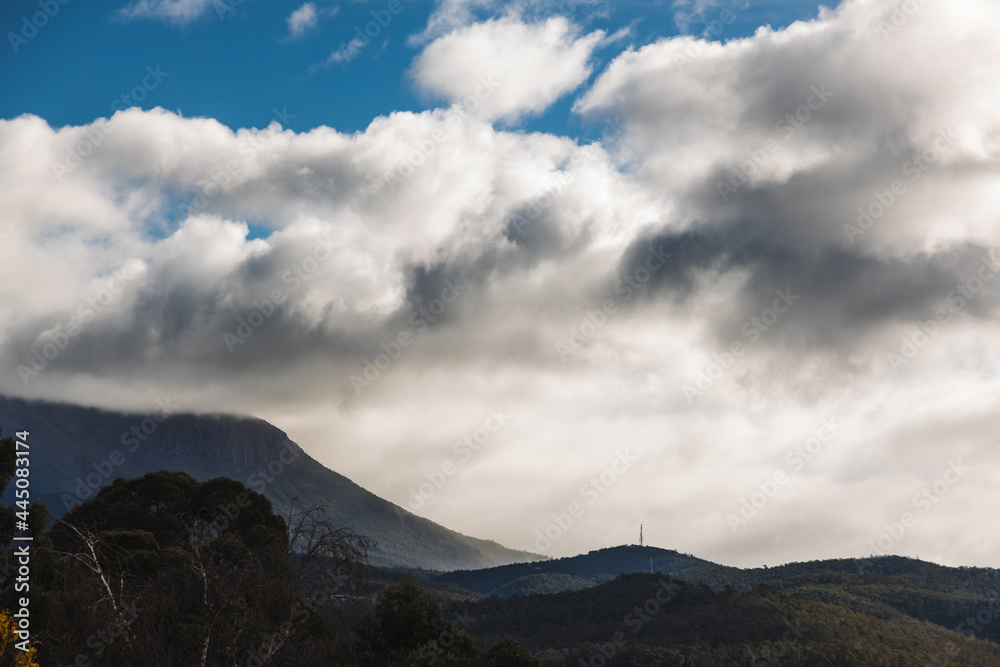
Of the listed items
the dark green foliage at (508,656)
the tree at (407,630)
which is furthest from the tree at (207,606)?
the dark green foliage at (508,656)

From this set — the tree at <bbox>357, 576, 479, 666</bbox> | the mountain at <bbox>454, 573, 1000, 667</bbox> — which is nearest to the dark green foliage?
the tree at <bbox>357, 576, 479, 666</bbox>

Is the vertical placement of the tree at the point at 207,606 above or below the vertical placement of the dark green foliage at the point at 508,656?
above

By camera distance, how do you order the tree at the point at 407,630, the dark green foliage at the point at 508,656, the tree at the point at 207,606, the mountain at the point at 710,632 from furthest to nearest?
the mountain at the point at 710,632 < the tree at the point at 407,630 < the dark green foliage at the point at 508,656 < the tree at the point at 207,606

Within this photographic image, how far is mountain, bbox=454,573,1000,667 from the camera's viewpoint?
5856 inches

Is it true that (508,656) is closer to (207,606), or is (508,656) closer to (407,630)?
(407,630)

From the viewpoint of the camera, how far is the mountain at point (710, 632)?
148750 mm

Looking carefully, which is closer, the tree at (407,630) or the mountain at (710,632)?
the tree at (407,630)

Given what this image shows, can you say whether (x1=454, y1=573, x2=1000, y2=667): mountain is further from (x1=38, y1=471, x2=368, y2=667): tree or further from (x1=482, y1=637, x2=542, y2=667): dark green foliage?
(x1=38, y1=471, x2=368, y2=667): tree

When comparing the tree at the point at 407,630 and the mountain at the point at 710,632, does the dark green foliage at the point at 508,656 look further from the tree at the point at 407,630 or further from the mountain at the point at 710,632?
the mountain at the point at 710,632

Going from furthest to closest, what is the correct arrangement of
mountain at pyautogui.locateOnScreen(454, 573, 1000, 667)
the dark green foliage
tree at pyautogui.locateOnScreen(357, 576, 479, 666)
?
1. mountain at pyautogui.locateOnScreen(454, 573, 1000, 667)
2. tree at pyautogui.locateOnScreen(357, 576, 479, 666)
3. the dark green foliage

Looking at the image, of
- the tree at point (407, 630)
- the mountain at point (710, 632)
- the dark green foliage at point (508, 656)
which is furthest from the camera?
the mountain at point (710, 632)

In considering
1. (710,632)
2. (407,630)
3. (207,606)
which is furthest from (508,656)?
(710,632)

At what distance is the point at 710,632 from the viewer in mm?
159625

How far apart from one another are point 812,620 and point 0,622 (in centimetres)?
16960
